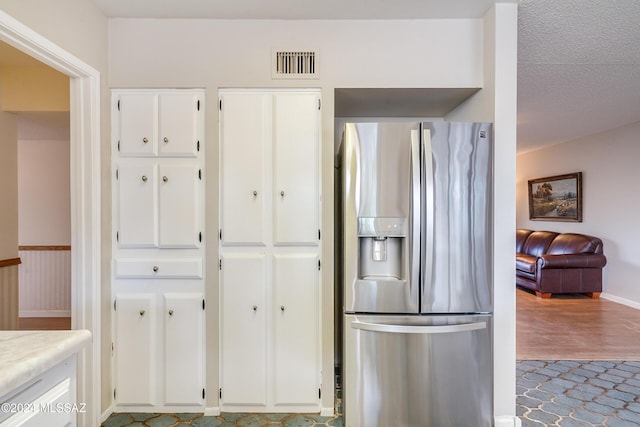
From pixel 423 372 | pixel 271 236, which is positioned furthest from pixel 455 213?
pixel 271 236

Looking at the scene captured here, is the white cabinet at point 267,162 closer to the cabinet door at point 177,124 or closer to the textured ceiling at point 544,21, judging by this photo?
the cabinet door at point 177,124

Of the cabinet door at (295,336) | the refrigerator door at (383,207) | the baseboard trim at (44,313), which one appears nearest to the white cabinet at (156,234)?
the cabinet door at (295,336)

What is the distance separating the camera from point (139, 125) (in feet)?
6.45

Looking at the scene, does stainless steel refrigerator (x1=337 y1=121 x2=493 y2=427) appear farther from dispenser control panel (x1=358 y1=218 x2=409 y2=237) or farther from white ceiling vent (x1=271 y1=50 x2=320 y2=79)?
white ceiling vent (x1=271 y1=50 x2=320 y2=79)

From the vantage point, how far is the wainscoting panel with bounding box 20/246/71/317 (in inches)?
150

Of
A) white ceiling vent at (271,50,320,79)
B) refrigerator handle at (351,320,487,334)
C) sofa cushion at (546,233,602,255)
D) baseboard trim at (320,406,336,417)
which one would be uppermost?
white ceiling vent at (271,50,320,79)

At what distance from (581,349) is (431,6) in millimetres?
3328

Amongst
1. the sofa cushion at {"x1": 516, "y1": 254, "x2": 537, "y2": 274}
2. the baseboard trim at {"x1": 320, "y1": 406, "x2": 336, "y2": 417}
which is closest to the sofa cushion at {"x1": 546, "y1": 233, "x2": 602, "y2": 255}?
the sofa cushion at {"x1": 516, "y1": 254, "x2": 537, "y2": 274}

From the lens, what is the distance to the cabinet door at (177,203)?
77.4 inches

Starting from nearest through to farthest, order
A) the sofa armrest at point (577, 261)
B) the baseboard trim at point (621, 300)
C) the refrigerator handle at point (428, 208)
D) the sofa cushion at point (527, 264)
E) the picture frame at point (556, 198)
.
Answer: the refrigerator handle at point (428, 208) < the baseboard trim at point (621, 300) < the sofa armrest at point (577, 261) < the sofa cushion at point (527, 264) < the picture frame at point (556, 198)

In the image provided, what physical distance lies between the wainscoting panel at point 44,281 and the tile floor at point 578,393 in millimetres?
4831

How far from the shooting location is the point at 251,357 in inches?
77.2

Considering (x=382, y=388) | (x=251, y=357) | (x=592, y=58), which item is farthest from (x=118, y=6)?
(x=592, y=58)

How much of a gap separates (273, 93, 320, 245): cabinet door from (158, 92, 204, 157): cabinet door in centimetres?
53
